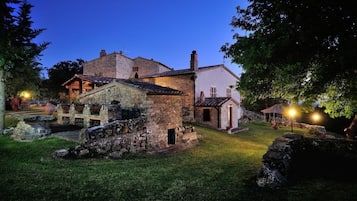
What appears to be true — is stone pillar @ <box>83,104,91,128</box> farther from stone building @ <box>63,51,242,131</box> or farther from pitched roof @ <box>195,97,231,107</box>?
pitched roof @ <box>195,97,231,107</box>

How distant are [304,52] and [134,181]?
6.19m

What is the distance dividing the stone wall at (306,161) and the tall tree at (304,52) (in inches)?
52.0

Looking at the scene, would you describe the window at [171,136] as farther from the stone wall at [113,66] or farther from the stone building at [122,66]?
the stone wall at [113,66]

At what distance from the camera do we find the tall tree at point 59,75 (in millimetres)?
42750

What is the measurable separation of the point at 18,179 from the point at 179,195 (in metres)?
4.72

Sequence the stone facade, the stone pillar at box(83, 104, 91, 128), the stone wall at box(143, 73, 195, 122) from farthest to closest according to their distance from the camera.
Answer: the stone wall at box(143, 73, 195, 122) < the stone pillar at box(83, 104, 91, 128) < the stone facade

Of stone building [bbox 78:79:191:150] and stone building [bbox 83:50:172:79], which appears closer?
stone building [bbox 78:79:191:150]

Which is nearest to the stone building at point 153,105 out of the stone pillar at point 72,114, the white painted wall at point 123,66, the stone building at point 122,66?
the stone pillar at point 72,114

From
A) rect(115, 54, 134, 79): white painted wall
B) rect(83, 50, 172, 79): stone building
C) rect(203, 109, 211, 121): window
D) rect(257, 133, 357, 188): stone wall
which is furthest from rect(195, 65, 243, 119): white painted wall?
rect(257, 133, 357, 188): stone wall

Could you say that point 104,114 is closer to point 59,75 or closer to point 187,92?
point 187,92

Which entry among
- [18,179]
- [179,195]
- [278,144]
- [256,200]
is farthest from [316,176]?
[18,179]

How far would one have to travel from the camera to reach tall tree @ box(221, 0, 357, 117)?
5457 millimetres

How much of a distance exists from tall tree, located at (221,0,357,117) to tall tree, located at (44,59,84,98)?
42.8 metres

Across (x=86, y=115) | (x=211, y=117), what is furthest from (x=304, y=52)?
(x=211, y=117)
